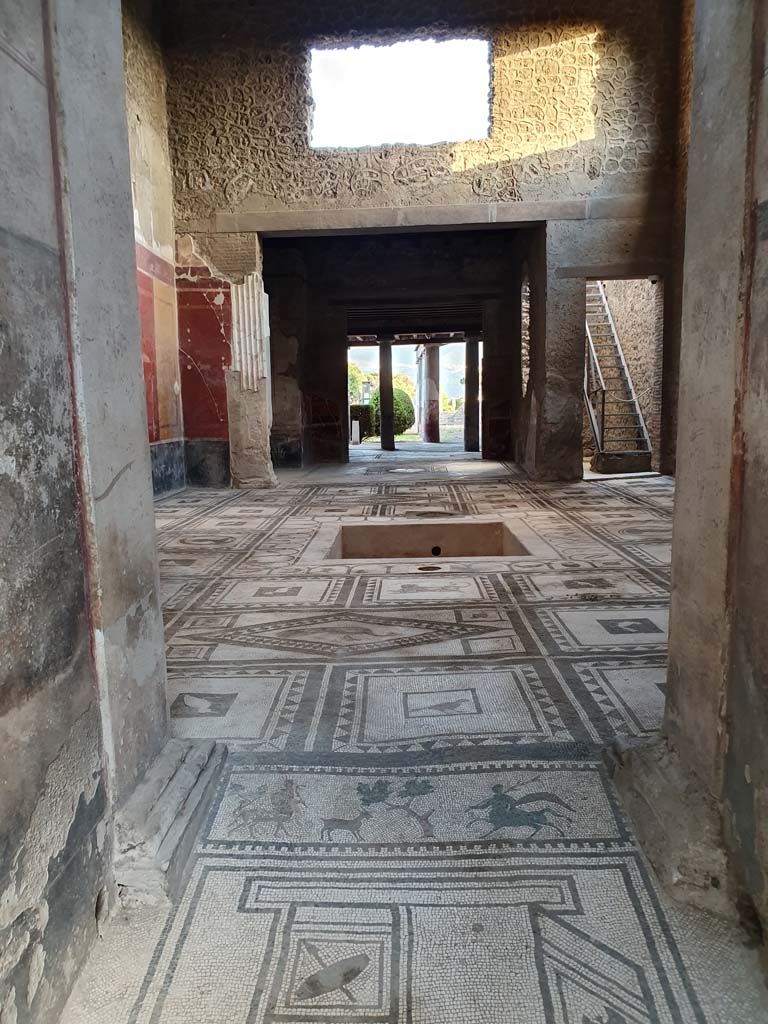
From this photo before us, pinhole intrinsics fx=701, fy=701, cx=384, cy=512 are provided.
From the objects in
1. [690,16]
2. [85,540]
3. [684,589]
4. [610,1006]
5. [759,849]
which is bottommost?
[610,1006]

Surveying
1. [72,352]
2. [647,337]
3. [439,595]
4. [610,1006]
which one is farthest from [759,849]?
[647,337]

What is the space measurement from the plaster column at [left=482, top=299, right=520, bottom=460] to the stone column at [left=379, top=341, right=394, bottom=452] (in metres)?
4.52

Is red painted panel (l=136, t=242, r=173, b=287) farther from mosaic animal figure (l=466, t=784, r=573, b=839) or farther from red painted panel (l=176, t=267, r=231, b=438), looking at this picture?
mosaic animal figure (l=466, t=784, r=573, b=839)

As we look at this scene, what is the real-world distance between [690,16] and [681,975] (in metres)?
8.43

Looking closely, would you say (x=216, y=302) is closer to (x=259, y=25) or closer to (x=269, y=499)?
(x=269, y=499)

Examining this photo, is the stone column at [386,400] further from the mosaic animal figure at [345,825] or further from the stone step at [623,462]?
the mosaic animal figure at [345,825]

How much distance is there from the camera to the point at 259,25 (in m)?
7.19

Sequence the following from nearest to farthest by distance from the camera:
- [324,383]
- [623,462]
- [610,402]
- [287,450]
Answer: [623,462] → [610,402] → [287,450] → [324,383]

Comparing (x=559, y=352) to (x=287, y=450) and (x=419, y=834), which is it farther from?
(x=419, y=834)

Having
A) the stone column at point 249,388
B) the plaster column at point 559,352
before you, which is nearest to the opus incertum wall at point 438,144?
the plaster column at point 559,352

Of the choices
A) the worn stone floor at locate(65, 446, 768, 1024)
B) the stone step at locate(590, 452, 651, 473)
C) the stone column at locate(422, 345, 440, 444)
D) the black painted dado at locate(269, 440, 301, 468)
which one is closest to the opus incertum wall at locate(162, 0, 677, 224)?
the stone step at locate(590, 452, 651, 473)

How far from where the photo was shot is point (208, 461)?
7.75 metres

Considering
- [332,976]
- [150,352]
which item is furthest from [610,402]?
[332,976]

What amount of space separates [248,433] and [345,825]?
647 cm
